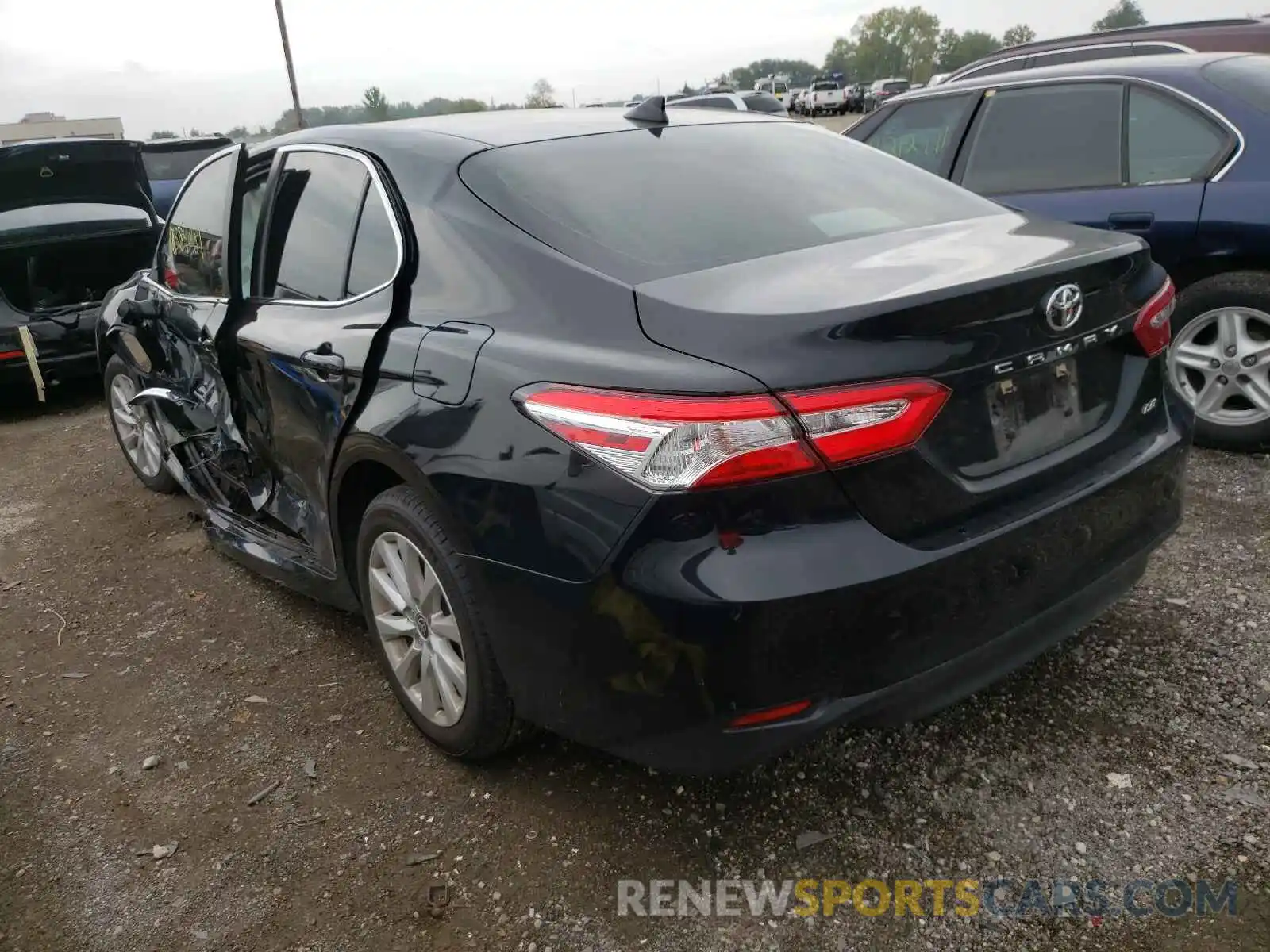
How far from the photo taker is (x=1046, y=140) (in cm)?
483

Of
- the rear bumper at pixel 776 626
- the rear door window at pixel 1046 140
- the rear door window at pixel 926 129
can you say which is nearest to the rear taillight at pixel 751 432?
the rear bumper at pixel 776 626

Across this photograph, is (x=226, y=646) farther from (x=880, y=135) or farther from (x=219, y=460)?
(x=880, y=135)

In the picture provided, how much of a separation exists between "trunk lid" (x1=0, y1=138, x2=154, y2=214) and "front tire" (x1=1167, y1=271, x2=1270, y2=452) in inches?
265

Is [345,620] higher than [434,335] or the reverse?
the reverse

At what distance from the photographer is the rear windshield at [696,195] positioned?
2.34m

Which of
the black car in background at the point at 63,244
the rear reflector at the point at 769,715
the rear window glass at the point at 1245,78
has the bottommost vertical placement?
the rear reflector at the point at 769,715

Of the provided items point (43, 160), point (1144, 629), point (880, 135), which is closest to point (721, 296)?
point (1144, 629)

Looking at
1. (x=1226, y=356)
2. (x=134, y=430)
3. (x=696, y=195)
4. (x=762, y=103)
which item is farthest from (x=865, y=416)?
(x=762, y=103)

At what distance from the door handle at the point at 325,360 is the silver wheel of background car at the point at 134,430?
237 cm

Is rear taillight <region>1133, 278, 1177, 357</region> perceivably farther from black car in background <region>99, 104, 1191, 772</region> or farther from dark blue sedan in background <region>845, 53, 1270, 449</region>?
dark blue sedan in background <region>845, 53, 1270, 449</region>

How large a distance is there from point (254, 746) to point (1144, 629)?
8.86 ft

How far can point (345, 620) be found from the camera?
12.2 ft

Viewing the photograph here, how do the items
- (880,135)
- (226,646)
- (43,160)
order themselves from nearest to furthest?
(226,646)
(880,135)
(43,160)

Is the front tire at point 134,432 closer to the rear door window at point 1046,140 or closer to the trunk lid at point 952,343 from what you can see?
the trunk lid at point 952,343
